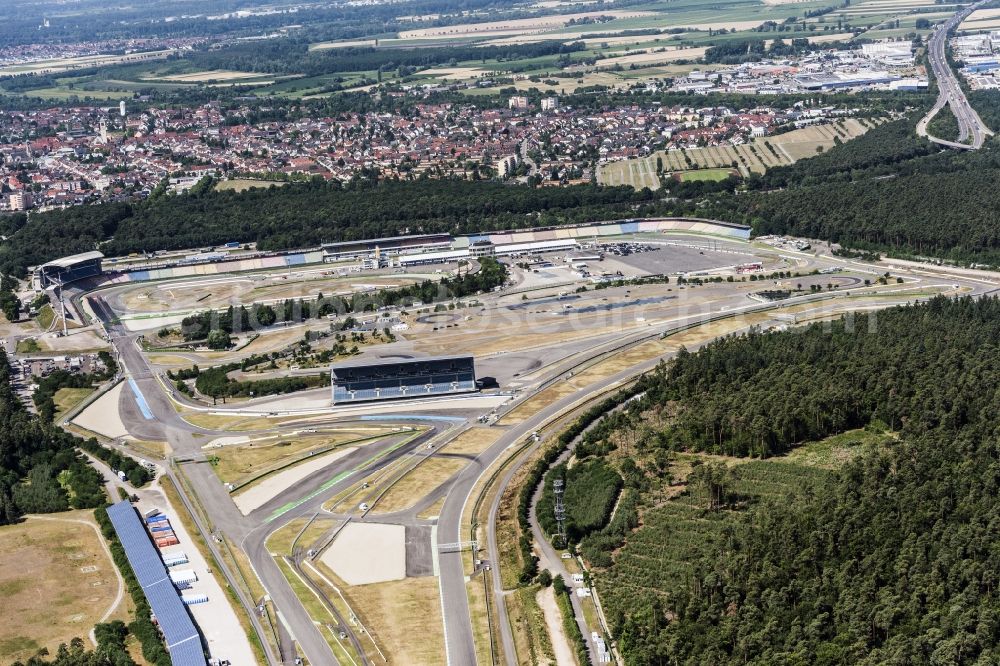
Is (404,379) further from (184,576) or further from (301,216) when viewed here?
(301,216)

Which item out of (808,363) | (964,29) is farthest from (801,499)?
(964,29)

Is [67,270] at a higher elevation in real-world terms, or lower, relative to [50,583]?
higher

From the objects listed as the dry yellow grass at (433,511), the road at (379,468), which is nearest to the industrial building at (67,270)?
the road at (379,468)

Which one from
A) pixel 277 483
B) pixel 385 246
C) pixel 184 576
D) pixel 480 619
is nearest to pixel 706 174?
pixel 385 246

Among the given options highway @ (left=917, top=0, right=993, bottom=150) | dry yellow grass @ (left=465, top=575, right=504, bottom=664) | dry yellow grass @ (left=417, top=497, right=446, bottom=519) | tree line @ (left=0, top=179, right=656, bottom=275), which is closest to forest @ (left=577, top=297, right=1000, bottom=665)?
dry yellow grass @ (left=465, top=575, right=504, bottom=664)

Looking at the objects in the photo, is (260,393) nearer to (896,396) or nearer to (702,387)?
(702,387)

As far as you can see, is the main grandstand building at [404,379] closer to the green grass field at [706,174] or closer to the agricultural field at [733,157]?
the agricultural field at [733,157]

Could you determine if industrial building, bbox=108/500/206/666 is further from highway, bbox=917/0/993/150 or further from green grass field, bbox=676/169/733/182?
highway, bbox=917/0/993/150
